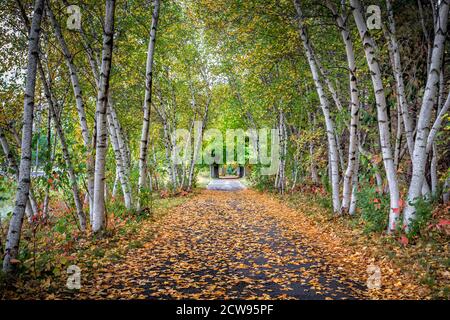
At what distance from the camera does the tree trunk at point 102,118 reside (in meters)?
7.79

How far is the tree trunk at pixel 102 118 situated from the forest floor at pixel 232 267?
0.86 metres

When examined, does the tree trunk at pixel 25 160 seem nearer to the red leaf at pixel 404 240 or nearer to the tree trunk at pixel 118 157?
the tree trunk at pixel 118 157

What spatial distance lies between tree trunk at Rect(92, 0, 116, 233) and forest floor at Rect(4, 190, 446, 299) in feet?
2.82

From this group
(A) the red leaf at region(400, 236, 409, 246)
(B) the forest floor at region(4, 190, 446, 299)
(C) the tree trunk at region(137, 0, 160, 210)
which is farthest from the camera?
(C) the tree trunk at region(137, 0, 160, 210)

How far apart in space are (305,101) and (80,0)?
10.6 metres

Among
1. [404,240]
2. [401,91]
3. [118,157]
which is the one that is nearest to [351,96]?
[401,91]

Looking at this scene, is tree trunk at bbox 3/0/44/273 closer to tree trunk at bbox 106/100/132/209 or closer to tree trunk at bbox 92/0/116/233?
tree trunk at bbox 92/0/116/233

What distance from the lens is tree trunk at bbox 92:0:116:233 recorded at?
7.79 meters

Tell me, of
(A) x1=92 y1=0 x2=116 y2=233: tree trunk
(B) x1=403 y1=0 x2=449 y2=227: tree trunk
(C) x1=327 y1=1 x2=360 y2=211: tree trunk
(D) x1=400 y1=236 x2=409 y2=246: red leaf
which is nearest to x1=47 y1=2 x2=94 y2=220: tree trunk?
(A) x1=92 y1=0 x2=116 y2=233: tree trunk

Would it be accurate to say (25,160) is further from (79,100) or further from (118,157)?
(118,157)

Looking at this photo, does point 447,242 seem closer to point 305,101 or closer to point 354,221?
point 354,221

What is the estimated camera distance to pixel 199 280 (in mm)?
5691

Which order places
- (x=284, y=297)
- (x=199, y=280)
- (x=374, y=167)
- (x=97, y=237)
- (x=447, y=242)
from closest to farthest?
1. (x=284, y=297)
2. (x=199, y=280)
3. (x=447, y=242)
4. (x=97, y=237)
5. (x=374, y=167)
